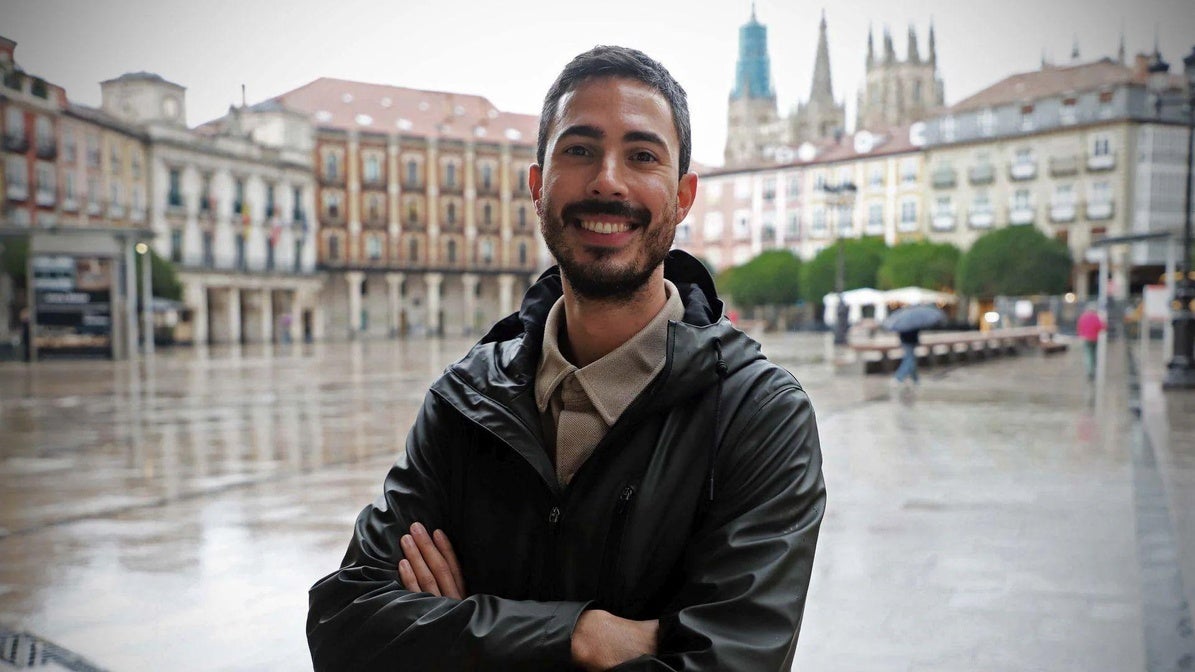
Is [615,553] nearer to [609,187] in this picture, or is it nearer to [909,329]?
[609,187]

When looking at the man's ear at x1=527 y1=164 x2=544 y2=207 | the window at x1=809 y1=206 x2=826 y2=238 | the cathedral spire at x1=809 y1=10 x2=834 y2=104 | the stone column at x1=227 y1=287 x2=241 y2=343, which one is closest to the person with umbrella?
the man's ear at x1=527 y1=164 x2=544 y2=207

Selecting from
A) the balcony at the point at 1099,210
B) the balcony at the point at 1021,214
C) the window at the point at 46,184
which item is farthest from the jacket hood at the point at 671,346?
the balcony at the point at 1021,214

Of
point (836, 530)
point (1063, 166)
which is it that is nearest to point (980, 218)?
point (1063, 166)

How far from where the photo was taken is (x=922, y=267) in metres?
52.4

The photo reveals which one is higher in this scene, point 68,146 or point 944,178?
point 944,178

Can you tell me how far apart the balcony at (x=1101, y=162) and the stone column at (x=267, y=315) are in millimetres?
46157

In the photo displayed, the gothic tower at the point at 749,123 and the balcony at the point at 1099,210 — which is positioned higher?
the gothic tower at the point at 749,123

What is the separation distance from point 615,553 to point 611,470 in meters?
0.14

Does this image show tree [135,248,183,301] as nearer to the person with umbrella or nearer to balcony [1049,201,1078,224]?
the person with umbrella

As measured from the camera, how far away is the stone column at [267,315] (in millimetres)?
53750

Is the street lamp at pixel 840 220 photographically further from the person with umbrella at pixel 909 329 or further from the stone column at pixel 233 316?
the stone column at pixel 233 316

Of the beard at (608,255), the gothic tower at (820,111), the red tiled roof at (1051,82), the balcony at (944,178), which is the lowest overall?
the beard at (608,255)

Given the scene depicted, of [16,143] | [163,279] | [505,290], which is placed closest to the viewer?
[16,143]

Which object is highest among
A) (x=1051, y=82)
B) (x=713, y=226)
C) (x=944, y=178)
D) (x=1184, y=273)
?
(x=1051, y=82)
